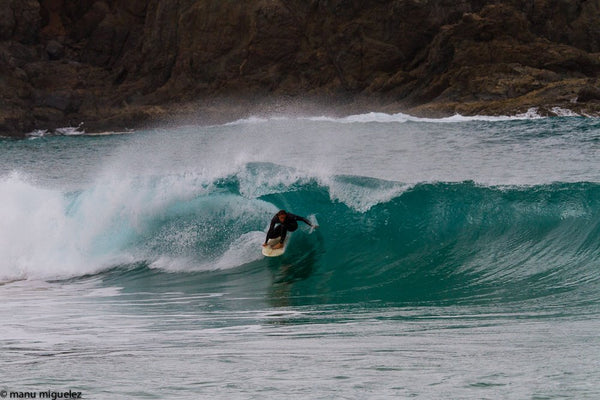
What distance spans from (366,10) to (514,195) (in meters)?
50.3

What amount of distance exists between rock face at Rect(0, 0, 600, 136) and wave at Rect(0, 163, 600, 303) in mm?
32631

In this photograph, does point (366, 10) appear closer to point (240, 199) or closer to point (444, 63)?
point (444, 63)

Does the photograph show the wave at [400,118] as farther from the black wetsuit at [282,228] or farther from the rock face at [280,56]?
the black wetsuit at [282,228]

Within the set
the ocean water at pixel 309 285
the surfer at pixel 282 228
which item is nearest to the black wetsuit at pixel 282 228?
the surfer at pixel 282 228

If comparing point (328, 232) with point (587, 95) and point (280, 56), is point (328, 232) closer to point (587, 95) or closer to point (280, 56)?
point (587, 95)

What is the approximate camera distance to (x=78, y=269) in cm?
1189

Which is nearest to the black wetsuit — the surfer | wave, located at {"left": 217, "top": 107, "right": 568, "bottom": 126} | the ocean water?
the surfer

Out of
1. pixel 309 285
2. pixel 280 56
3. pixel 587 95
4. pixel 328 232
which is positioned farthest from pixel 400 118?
pixel 309 285

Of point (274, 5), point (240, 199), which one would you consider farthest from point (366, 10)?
point (240, 199)

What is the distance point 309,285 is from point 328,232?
261 cm

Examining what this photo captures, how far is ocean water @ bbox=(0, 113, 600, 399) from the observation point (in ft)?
16.7

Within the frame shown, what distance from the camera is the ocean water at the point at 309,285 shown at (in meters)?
5.09

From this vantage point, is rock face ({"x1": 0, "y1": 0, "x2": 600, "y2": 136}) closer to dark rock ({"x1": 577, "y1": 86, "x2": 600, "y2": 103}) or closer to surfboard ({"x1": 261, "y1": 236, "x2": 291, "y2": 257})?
dark rock ({"x1": 577, "y1": 86, "x2": 600, "y2": 103})

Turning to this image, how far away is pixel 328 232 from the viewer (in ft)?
40.1
